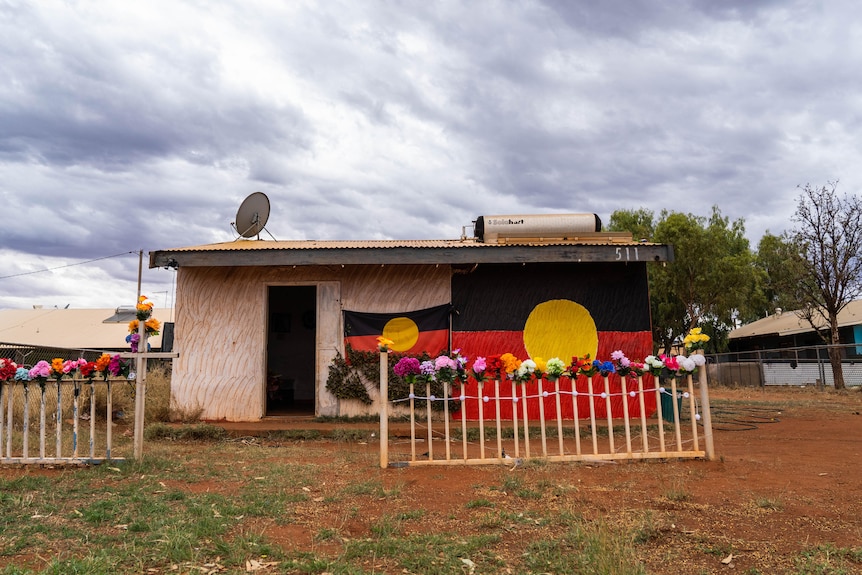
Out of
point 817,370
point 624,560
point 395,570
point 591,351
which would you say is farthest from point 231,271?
point 817,370

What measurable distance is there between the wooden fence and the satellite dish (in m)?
5.31

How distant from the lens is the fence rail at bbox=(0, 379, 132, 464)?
6.47 meters

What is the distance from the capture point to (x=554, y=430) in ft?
31.2

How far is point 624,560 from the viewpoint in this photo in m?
3.29

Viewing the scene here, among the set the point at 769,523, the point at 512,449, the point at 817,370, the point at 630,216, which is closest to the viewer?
the point at 769,523

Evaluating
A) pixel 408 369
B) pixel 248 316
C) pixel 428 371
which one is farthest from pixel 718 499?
pixel 248 316

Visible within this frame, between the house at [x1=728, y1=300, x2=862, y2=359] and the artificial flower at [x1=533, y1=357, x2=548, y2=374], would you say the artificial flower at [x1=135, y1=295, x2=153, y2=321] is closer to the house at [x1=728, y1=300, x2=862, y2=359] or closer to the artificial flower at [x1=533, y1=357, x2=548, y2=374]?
the artificial flower at [x1=533, y1=357, x2=548, y2=374]

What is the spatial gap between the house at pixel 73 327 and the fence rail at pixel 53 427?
16.5 metres

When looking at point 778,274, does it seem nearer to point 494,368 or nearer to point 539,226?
point 539,226

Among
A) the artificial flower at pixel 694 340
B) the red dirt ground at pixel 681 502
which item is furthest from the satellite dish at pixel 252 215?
the artificial flower at pixel 694 340

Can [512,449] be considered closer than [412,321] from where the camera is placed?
Yes

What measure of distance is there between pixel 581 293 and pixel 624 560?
7.18 meters

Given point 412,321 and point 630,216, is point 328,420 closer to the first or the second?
point 412,321

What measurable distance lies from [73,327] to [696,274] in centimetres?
2977
